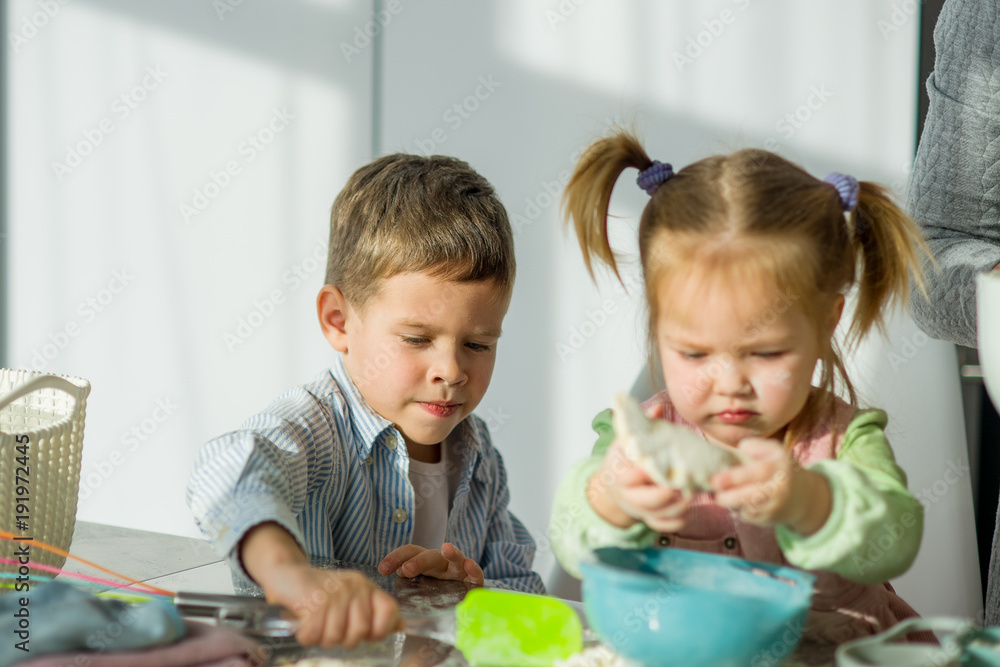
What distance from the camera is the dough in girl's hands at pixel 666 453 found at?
56cm

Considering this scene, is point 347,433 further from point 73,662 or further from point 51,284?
point 51,284

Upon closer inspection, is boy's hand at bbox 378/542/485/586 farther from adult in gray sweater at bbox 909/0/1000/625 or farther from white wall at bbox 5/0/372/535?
white wall at bbox 5/0/372/535

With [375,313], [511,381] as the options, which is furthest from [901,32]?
[375,313]

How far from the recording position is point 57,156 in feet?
8.31

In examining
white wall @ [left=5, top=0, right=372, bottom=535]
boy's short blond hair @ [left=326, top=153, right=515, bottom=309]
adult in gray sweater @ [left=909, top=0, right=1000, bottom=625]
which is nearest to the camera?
adult in gray sweater @ [left=909, top=0, right=1000, bottom=625]

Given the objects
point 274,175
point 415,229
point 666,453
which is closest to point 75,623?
point 666,453

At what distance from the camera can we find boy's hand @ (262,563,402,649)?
24.3 inches

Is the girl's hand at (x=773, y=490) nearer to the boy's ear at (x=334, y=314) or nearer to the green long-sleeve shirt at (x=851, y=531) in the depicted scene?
the green long-sleeve shirt at (x=851, y=531)

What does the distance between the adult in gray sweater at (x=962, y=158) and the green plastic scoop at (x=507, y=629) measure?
54 cm

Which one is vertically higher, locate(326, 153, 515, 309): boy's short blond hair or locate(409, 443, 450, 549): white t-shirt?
locate(326, 153, 515, 309): boy's short blond hair

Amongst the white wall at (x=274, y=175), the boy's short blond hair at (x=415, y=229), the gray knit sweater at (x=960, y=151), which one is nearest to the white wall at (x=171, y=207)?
the white wall at (x=274, y=175)

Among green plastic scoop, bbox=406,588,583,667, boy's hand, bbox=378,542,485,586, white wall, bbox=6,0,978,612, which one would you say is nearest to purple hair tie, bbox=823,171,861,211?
green plastic scoop, bbox=406,588,583,667

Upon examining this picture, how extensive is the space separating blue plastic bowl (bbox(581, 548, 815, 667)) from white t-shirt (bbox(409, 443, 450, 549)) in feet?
2.02

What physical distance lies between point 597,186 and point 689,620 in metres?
0.39
